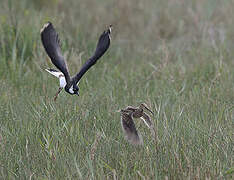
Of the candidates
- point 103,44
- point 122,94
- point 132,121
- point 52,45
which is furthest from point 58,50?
point 122,94

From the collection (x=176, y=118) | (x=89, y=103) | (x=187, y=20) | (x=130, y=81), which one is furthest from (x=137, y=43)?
(x=176, y=118)

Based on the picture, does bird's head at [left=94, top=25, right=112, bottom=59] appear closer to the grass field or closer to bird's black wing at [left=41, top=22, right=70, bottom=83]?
bird's black wing at [left=41, top=22, right=70, bottom=83]

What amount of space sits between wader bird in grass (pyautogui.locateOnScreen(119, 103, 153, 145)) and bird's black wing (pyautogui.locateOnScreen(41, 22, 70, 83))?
1.74ft

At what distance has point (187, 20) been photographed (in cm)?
609

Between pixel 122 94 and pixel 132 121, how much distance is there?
1249 mm

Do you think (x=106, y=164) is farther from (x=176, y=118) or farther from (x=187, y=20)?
(x=187, y=20)

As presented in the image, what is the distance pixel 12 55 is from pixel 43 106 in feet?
4.54

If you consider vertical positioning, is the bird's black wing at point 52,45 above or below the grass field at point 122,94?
above

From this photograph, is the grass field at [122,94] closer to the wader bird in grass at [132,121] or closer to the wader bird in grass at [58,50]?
the wader bird in grass at [132,121]

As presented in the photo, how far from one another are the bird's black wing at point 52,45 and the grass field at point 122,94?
36cm

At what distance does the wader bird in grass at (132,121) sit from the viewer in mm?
2520

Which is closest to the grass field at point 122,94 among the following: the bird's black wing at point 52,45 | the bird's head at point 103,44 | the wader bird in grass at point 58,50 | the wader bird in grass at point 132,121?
the wader bird in grass at point 132,121

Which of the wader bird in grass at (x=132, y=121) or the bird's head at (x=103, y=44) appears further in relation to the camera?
the bird's head at (x=103, y=44)

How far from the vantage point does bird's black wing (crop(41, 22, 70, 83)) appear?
2754 mm
